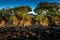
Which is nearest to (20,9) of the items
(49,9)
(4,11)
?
(4,11)

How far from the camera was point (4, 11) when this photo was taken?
17.3m

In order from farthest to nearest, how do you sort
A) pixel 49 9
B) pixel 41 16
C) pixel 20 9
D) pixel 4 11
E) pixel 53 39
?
1. pixel 41 16
2. pixel 49 9
3. pixel 20 9
4. pixel 4 11
5. pixel 53 39

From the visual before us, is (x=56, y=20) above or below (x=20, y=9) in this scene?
below

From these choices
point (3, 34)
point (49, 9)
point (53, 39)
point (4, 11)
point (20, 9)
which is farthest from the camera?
point (49, 9)

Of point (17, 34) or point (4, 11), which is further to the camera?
point (4, 11)

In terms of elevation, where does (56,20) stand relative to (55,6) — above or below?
below

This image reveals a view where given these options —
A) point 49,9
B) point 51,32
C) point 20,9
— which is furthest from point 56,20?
point 51,32

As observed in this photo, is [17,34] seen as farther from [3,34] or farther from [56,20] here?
[56,20]

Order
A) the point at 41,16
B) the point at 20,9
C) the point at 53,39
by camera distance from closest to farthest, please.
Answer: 1. the point at 53,39
2. the point at 20,9
3. the point at 41,16

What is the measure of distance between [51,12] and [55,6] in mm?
747

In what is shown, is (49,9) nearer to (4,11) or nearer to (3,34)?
(4,11)

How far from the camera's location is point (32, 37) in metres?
3.88

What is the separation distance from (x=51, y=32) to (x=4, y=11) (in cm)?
1343

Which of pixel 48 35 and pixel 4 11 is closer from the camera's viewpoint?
pixel 48 35
